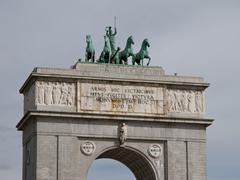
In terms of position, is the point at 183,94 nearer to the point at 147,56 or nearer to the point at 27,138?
the point at 147,56

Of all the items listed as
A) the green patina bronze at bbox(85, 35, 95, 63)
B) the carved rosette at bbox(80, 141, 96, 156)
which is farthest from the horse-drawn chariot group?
the carved rosette at bbox(80, 141, 96, 156)

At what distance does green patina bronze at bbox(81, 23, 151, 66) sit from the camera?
65.8 metres

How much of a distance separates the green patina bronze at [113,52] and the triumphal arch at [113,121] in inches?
30.9

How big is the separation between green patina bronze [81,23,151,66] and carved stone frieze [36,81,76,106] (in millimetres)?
2727

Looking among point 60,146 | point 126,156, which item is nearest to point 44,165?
point 60,146

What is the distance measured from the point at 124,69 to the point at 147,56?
6.24 feet

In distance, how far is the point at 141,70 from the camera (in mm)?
65875

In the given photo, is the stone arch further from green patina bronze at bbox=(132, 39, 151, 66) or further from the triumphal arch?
green patina bronze at bbox=(132, 39, 151, 66)

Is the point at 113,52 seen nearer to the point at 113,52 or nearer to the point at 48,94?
the point at 113,52

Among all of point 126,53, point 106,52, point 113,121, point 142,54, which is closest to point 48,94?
point 113,121

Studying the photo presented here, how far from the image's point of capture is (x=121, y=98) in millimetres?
64750

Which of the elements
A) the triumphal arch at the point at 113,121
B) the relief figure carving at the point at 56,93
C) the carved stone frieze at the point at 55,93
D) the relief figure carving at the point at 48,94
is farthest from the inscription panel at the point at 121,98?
the relief figure carving at the point at 48,94

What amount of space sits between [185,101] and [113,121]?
505cm

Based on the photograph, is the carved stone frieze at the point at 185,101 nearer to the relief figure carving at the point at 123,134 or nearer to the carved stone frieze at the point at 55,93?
the relief figure carving at the point at 123,134
